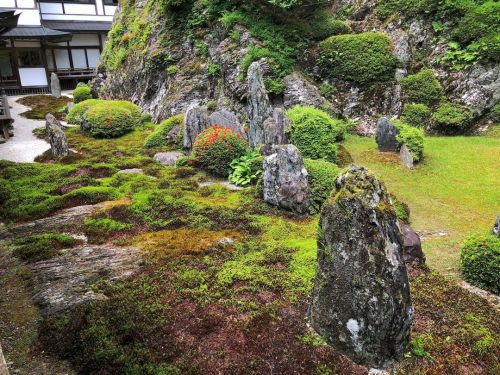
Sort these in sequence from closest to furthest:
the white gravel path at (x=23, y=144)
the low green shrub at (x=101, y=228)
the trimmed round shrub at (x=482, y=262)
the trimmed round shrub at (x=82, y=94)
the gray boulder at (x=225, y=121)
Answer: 1. the trimmed round shrub at (x=482, y=262)
2. the low green shrub at (x=101, y=228)
3. the gray boulder at (x=225, y=121)
4. the white gravel path at (x=23, y=144)
5. the trimmed round shrub at (x=82, y=94)

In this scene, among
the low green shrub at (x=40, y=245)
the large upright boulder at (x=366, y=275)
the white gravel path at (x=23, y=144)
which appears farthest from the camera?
the white gravel path at (x=23, y=144)

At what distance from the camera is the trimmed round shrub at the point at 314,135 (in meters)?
12.0

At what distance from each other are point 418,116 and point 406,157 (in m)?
4.66

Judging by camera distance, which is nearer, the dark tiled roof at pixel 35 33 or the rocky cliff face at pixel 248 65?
the rocky cliff face at pixel 248 65

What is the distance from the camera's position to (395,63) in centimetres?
1731

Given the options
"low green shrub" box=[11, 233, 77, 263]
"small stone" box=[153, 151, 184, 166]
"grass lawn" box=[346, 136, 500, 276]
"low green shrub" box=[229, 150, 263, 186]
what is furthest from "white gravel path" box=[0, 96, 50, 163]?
"grass lawn" box=[346, 136, 500, 276]

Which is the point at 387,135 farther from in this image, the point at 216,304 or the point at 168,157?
the point at 216,304

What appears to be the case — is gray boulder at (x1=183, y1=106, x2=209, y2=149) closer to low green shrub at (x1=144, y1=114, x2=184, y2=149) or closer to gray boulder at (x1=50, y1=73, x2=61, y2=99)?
low green shrub at (x1=144, y1=114, x2=184, y2=149)

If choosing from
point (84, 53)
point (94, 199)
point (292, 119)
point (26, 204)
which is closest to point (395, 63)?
point (292, 119)

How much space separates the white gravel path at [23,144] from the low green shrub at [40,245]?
867 centimetres

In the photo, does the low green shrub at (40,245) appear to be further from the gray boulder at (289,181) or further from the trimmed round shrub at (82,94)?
the trimmed round shrub at (82,94)

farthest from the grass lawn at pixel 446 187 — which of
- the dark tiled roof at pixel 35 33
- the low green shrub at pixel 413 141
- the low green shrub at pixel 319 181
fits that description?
the dark tiled roof at pixel 35 33

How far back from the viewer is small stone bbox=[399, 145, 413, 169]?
12.2m

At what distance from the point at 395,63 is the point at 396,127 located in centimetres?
566
